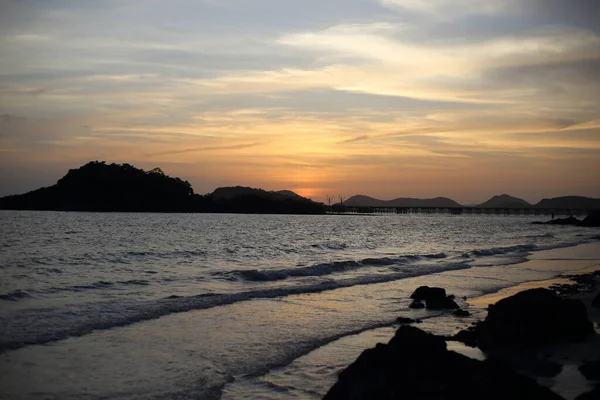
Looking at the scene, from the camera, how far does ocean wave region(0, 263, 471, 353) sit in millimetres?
12422

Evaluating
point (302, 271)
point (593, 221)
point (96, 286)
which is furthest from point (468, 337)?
point (593, 221)

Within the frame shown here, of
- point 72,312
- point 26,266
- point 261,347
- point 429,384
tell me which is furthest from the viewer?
point 26,266

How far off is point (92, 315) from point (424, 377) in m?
10.8

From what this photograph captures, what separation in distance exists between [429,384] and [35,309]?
502 inches

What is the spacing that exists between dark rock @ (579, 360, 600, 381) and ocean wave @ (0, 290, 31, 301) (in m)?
16.0

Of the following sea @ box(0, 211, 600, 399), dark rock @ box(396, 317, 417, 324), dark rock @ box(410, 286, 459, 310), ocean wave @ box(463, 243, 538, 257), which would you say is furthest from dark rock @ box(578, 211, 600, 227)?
dark rock @ box(396, 317, 417, 324)

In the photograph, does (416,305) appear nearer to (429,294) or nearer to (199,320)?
(429,294)

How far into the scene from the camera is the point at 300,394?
882 centimetres

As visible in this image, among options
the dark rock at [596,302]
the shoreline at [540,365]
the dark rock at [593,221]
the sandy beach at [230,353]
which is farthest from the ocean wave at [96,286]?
the dark rock at [593,221]

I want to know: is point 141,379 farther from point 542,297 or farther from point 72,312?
point 542,297

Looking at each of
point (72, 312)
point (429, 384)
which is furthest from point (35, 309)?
point (429, 384)

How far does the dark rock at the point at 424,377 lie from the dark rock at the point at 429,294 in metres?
10.1

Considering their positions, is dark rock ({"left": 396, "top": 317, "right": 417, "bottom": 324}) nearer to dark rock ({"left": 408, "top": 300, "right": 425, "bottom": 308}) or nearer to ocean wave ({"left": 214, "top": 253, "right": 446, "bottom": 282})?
dark rock ({"left": 408, "top": 300, "right": 425, "bottom": 308})

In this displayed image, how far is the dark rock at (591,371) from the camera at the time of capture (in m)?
8.55
